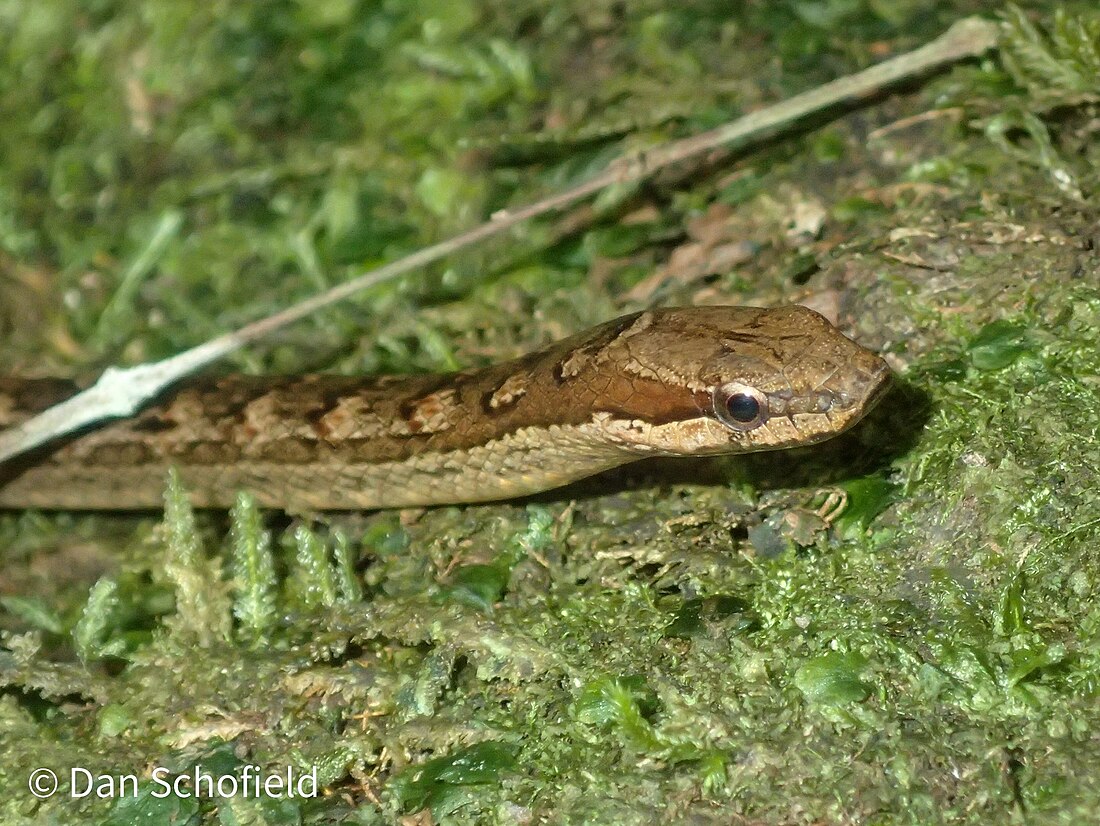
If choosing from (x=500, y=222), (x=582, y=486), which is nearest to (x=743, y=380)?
(x=582, y=486)

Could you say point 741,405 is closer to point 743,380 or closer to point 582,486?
point 743,380

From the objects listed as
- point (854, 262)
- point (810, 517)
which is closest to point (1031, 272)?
point (854, 262)

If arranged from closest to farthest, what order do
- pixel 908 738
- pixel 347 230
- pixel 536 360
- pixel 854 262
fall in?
pixel 908 738 < pixel 536 360 < pixel 854 262 < pixel 347 230

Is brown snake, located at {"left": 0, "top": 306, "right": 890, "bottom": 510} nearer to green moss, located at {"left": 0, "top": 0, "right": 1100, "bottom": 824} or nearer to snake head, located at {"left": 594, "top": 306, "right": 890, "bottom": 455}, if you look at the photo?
snake head, located at {"left": 594, "top": 306, "right": 890, "bottom": 455}

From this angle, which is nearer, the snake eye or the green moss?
the green moss

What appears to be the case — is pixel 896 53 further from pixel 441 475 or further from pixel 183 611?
pixel 183 611

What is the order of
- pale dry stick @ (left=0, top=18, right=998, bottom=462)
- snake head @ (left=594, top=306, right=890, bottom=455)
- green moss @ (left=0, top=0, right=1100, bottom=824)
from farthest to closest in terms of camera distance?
pale dry stick @ (left=0, top=18, right=998, bottom=462)
snake head @ (left=594, top=306, right=890, bottom=455)
green moss @ (left=0, top=0, right=1100, bottom=824)

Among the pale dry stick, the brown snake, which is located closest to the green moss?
the pale dry stick
